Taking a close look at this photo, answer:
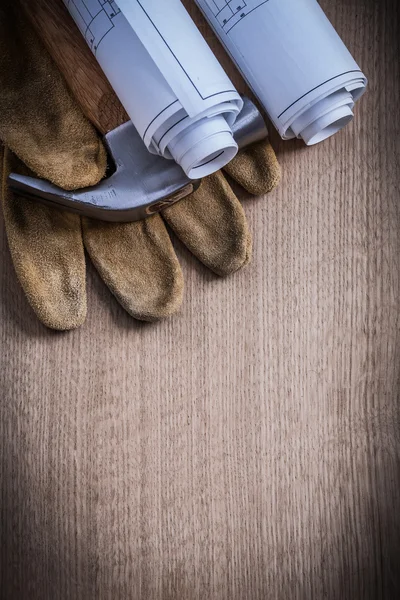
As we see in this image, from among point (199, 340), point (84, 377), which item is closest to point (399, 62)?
point (199, 340)

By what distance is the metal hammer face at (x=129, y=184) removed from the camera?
66 cm

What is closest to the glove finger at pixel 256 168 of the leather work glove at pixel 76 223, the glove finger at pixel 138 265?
the leather work glove at pixel 76 223

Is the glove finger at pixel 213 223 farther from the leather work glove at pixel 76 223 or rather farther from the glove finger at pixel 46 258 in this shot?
the glove finger at pixel 46 258

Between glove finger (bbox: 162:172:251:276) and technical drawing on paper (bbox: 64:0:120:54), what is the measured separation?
A: 195mm

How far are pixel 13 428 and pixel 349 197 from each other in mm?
491

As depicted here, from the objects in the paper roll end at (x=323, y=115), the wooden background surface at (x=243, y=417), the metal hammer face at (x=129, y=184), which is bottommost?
the wooden background surface at (x=243, y=417)

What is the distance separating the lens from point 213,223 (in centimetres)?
72

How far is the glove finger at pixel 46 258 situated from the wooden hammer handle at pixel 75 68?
0.11 meters

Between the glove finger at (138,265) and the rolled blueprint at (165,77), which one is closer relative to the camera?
the rolled blueprint at (165,77)

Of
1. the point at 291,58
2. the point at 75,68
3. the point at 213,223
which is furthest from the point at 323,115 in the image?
the point at 75,68

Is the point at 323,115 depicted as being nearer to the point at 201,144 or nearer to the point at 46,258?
the point at 201,144

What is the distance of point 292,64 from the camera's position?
64cm

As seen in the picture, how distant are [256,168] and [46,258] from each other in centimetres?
27

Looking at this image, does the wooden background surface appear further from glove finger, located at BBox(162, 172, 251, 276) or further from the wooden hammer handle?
the wooden hammer handle
